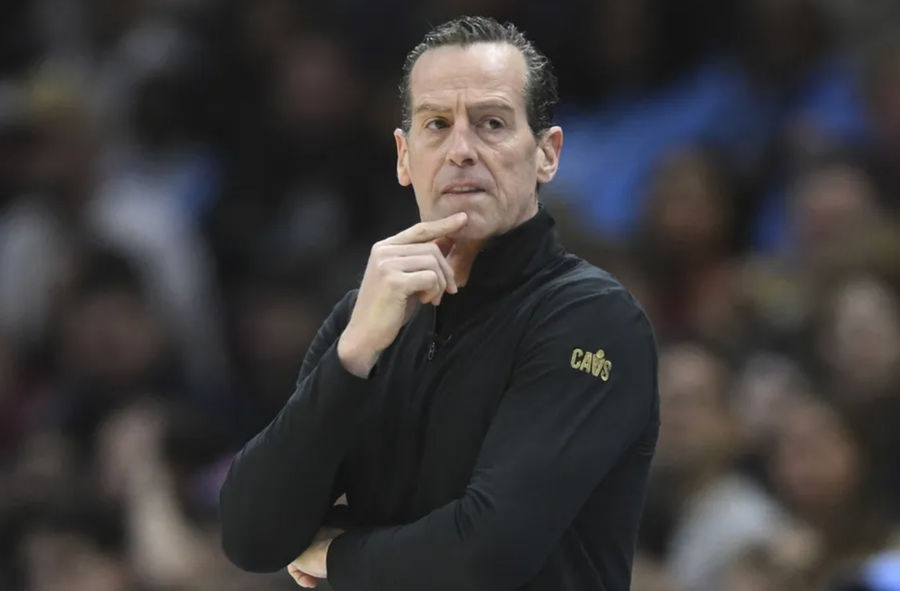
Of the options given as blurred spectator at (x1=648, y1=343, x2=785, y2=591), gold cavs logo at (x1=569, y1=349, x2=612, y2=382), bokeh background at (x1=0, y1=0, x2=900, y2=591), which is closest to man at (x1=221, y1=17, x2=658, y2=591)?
gold cavs logo at (x1=569, y1=349, x2=612, y2=382)

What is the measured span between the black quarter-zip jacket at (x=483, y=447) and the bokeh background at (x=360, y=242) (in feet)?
6.81

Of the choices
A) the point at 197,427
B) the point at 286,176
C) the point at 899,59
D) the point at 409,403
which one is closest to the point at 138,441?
the point at 197,427

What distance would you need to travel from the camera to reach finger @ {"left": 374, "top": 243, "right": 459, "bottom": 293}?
3.62 m

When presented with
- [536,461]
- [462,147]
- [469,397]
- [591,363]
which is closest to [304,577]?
[469,397]

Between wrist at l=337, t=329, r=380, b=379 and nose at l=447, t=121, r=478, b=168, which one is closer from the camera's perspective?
wrist at l=337, t=329, r=380, b=379

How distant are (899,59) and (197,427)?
349 centimetres

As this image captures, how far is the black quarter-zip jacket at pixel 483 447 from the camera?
3.50 meters

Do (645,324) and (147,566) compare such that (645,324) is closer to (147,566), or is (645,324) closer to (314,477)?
(314,477)

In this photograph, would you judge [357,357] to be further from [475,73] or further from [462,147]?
[475,73]

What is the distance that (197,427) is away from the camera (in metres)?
7.88

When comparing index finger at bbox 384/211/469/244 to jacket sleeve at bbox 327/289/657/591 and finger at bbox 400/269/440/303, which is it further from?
jacket sleeve at bbox 327/289/657/591

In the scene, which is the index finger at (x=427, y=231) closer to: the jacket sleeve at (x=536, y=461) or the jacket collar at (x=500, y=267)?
the jacket collar at (x=500, y=267)

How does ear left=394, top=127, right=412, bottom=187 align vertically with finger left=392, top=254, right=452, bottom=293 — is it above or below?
above

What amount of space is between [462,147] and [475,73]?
0.51 feet
